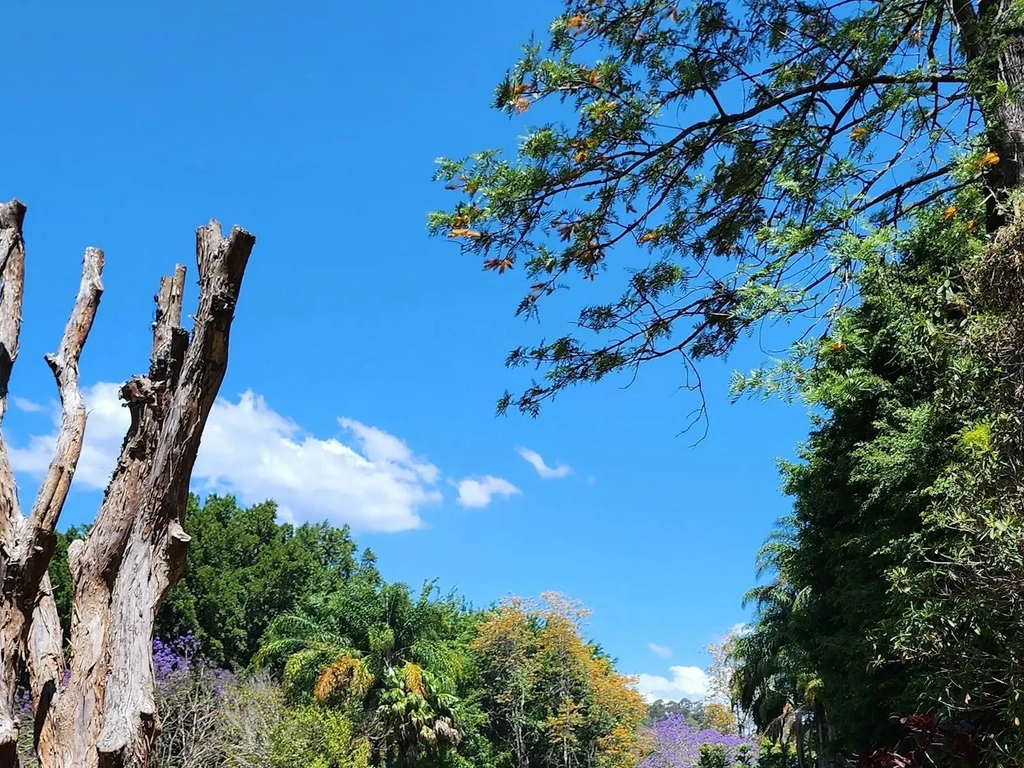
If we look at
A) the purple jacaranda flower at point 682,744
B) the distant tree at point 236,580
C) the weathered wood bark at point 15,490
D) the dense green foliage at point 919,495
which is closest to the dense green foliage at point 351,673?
the distant tree at point 236,580

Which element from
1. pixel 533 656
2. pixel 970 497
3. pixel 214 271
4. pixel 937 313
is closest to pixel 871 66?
pixel 937 313

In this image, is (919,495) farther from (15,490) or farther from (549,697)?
(549,697)

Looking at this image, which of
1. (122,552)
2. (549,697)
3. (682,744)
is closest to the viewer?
(122,552)

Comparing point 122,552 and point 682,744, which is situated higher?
point 682,744

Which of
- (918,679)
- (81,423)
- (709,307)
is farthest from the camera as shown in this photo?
(918,679)

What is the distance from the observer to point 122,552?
2.82 m

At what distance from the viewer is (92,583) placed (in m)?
2.80

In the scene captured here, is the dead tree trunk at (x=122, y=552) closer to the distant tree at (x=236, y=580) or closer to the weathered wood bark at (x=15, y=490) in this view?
the weathered wood bark at (x=15, y=490)

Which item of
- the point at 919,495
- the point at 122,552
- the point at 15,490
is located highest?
the point at 919,495

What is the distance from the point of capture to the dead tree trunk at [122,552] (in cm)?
256

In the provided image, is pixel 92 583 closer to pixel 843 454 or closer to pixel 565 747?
pixel 843 454

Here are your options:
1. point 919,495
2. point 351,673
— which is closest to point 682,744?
point 351,673

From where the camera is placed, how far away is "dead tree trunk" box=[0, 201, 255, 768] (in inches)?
101

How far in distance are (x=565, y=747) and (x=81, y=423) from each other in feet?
72.9
